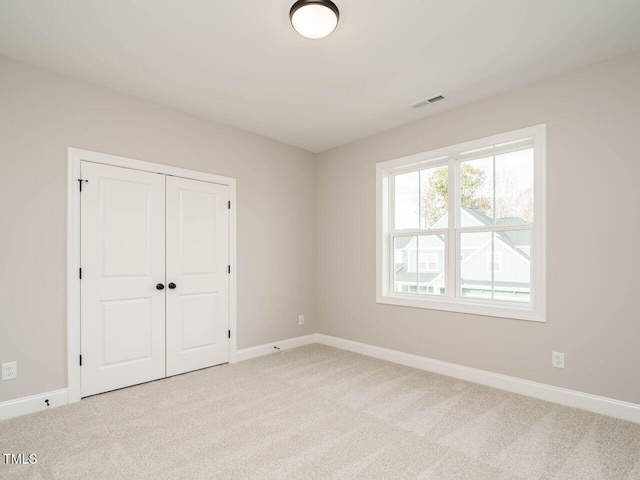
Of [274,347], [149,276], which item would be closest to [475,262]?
[274,347]

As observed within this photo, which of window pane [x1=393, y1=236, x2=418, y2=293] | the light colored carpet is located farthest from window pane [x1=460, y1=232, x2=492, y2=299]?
the light colored carpet

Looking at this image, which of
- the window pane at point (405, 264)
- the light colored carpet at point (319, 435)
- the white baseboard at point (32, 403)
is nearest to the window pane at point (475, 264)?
the window pane at point (405, 264)

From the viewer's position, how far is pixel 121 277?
10.6 ft

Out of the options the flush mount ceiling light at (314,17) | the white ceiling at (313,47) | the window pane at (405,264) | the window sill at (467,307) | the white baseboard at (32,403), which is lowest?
the white baseboard at (32,403)

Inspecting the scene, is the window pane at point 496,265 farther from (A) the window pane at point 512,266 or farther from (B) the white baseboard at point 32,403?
(B) the white baseboard at point 32,403

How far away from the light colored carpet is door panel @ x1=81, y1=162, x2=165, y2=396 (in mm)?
234

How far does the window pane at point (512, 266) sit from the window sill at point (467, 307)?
131mm

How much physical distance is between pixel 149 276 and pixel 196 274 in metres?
0.49

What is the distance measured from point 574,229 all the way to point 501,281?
0.77 m

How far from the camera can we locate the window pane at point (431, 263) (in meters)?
3.78

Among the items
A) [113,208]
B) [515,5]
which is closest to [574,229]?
[515,5]

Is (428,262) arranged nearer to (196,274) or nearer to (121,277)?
(196,274)

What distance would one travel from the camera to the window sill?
305 cm

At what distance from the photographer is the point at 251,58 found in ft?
8.81
